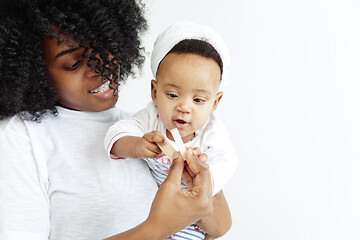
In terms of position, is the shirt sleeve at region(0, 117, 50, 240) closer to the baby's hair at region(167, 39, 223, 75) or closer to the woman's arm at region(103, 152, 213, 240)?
the woman's arm at region(103, 152, 213, 240)

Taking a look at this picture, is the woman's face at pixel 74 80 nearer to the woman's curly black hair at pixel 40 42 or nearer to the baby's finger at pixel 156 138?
the woman's curly black hair at pixel 40 42

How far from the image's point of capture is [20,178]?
124cm

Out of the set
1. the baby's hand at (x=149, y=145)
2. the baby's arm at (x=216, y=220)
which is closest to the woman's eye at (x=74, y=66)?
the baby's hand at (x=149, y=145)

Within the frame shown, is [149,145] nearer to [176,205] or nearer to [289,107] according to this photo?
[176,205]

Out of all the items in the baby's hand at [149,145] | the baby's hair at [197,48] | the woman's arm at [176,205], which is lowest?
the woman's arm at [176,205]

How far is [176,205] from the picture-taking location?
1.05 m

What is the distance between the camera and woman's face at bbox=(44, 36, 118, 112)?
1.33 meters

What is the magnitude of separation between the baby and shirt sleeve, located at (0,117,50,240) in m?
0.22

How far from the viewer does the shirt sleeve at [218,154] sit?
52.3 inches

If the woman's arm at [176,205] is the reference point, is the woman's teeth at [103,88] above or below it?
above

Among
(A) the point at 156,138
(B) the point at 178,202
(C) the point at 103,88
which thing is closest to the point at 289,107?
(C) the point at 103,88

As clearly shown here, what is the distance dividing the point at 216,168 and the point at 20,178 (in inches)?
21.9

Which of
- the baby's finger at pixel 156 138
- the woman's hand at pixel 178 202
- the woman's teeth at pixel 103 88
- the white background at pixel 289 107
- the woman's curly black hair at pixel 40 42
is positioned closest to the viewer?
the woman's hand at pixel 178 202

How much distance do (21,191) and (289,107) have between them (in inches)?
62.5
